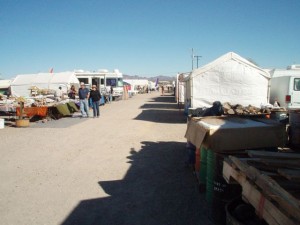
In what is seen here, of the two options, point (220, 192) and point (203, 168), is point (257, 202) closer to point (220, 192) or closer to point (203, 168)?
point (220, 192)

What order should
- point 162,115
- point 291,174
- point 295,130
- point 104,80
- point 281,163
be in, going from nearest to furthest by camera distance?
point 291,174 → point 281,163 → point 295,130 → point 162,115 → point 104,80

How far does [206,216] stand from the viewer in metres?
4.35

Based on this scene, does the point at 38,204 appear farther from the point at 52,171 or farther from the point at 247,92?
the point at 247,92

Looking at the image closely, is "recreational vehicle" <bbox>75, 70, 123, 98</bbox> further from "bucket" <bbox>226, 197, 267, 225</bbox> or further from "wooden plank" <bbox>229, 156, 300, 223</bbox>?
"wooden plank" <bbox>229, 156, 300, 223</bbox>

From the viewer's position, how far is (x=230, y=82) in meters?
12.8

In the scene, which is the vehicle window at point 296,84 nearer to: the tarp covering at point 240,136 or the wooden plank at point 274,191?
the tarp covering at point 240,136

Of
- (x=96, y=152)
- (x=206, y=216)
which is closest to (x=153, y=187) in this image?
(x=206, y=216)

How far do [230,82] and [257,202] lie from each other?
34.8 feet

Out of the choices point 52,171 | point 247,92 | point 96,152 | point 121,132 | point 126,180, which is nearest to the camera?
point 126,180

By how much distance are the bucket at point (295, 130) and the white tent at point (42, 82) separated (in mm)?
18557

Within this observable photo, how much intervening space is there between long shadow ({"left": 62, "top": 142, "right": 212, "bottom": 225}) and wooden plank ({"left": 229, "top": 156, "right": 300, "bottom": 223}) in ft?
5.04

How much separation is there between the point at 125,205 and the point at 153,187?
89 centimetres

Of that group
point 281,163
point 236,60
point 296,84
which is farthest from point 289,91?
point 281,163

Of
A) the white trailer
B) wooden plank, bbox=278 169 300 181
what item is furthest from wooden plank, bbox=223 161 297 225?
the white trailer
